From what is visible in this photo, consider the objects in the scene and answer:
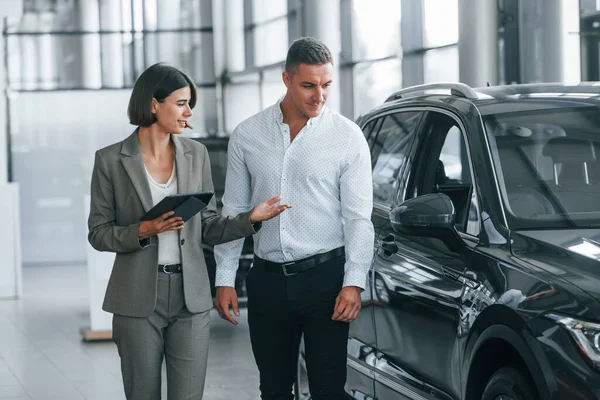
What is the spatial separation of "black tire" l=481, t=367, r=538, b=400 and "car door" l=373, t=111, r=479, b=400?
27 cm

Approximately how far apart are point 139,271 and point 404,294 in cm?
114

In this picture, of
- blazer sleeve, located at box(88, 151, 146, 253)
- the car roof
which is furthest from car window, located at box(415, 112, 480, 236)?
blazer sleeve, located at box(88, 151, 146, 253)

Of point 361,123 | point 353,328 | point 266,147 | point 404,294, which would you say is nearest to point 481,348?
point 404,294

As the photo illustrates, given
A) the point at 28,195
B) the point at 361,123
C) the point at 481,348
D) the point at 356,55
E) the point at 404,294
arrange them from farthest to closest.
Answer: the point at 28,195
the point at 356,55
the point at 361,123
the point at 404,294
the point at 481,348

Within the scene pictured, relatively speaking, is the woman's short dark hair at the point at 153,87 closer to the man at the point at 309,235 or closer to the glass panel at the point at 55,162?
the man at the point at 309,235

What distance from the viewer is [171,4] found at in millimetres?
20594

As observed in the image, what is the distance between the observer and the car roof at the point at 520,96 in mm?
4520

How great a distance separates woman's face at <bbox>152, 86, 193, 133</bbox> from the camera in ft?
12.8

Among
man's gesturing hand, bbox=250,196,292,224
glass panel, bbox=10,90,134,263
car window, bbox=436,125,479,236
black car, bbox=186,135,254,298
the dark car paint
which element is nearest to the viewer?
the dark car paint

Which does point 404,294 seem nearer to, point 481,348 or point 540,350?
point 481,348

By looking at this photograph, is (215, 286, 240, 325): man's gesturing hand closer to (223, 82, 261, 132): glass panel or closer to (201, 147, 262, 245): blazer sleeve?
(201, 147, 262, 245): blazer sleeve

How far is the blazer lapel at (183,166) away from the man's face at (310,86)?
43 cm

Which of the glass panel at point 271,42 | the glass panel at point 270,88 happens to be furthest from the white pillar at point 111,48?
the glass panel at point 270,88

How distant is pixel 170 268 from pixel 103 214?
0.30m
